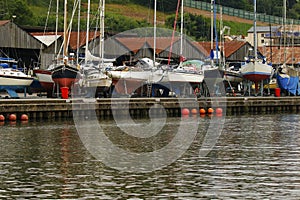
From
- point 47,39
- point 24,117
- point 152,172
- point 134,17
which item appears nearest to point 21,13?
→ point 47,39

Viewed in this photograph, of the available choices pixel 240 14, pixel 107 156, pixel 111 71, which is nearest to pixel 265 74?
pixel 111 71

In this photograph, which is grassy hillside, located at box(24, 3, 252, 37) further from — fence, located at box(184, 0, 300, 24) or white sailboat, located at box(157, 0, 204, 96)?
white sailboat, located at box(157, 0, 204, 96)

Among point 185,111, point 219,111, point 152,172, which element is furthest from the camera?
point 219,111

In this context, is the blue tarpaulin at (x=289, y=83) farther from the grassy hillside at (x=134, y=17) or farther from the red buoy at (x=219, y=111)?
the grassy hillside at (x=134, y=17)

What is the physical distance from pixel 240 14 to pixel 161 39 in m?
85.5

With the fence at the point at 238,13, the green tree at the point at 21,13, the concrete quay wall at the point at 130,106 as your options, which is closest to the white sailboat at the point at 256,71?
the concrete quay wall at the point at 130,106

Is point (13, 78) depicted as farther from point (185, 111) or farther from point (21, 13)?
point (21, 13)

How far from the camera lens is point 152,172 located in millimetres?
31688

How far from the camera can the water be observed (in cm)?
2733

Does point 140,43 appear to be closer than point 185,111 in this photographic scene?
No

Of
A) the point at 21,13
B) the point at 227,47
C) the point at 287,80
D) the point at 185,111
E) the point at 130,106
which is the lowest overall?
the point at 185,111

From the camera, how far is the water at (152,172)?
2733 centimetres

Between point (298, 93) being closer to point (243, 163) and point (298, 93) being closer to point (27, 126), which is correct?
point (27, 126)

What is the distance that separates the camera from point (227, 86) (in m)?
84.0
